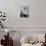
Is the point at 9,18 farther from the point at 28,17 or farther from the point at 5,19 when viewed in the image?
the point at 28,17

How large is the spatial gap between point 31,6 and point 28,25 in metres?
0.42

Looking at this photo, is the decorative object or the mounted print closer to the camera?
the decorative object

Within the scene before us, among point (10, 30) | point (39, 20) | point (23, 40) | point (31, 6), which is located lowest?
point (23, 40)

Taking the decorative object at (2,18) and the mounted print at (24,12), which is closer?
the decorative object at (2,18)

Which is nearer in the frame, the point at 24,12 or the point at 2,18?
the point at 2,18

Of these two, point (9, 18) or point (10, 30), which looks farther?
point (9, 18)

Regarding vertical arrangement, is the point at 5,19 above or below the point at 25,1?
below

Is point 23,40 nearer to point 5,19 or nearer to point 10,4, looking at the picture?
point 5,19

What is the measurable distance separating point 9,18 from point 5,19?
0.13 m

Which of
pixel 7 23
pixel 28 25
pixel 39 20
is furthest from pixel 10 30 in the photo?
pixel 39 20

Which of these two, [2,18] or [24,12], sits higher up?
[24,12]

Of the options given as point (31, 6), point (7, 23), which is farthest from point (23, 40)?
point (31, 6)

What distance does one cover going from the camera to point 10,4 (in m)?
2.91

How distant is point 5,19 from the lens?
280cm
